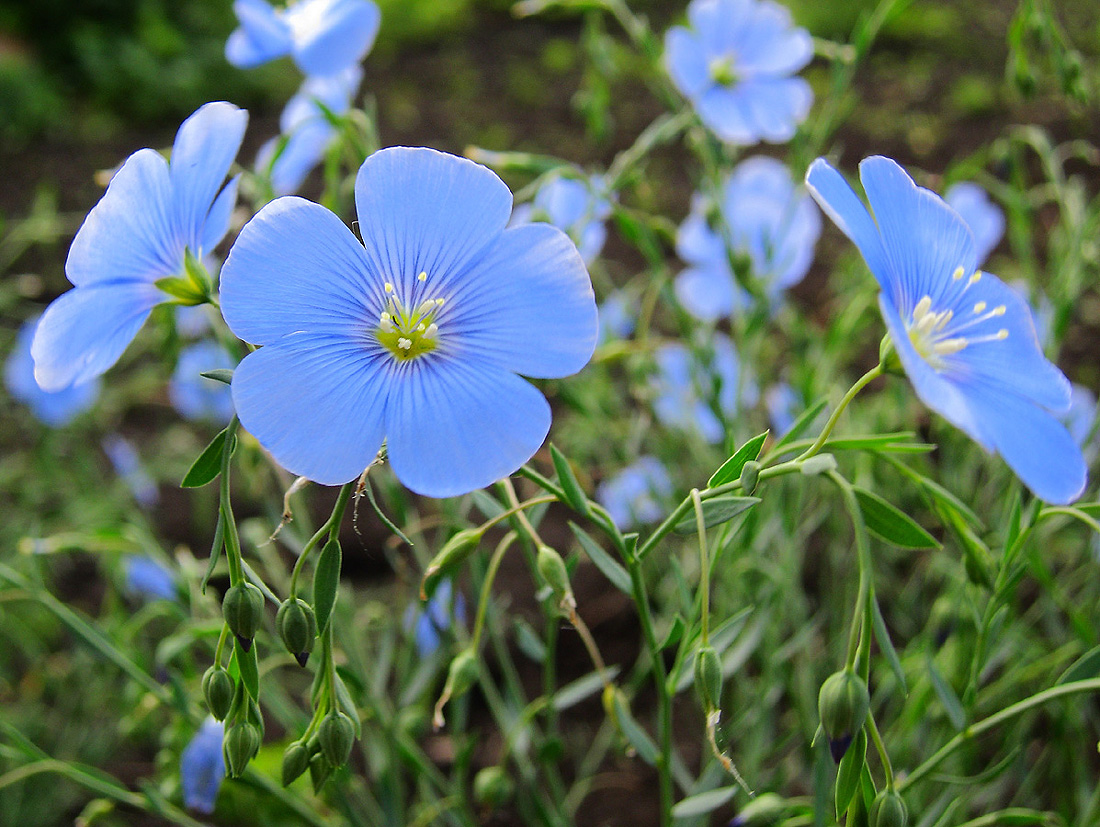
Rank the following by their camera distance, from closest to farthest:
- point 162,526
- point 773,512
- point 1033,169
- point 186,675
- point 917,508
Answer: point 186,675, point 773,512, point 917,508, point 162,526, point 1033,169

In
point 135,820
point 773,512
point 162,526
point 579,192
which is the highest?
point 579,192

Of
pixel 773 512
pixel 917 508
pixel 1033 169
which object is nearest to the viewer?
pixel 773 512

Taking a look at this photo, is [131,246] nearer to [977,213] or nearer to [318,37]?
[318,37]

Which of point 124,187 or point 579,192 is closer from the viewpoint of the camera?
point 124,187

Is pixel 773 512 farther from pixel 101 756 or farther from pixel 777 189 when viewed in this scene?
pixel 101 756

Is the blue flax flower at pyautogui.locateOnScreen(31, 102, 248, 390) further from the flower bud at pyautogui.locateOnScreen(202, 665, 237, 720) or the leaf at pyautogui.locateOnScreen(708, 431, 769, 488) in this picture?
the leaf at pyautogui.locateOnScreen(708, 431, 769, 488)

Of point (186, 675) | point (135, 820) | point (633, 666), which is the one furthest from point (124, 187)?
point (633, 666)

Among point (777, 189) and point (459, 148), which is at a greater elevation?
point (777, 189)

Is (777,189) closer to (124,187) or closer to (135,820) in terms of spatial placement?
(124,187)
